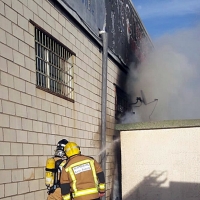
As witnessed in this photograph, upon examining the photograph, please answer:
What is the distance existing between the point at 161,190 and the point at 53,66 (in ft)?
12.1

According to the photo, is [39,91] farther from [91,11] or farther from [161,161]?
[161,161]

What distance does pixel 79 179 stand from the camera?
5.46 metres

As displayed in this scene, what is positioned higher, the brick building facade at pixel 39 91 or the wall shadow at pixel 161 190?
the brick building facade at pixel 39 91

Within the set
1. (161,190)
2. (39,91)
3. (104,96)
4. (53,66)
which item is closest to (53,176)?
(39,91)

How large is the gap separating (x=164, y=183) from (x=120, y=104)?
140 inches

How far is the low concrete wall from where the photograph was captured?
838cm

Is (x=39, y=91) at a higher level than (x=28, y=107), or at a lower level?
higher

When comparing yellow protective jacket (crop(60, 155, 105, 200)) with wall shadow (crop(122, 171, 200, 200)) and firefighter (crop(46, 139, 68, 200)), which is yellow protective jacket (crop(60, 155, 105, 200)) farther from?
wall shadow (crop(122, 171, 200, 200))

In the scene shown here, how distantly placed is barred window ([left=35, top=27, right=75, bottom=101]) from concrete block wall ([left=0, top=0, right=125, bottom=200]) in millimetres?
120

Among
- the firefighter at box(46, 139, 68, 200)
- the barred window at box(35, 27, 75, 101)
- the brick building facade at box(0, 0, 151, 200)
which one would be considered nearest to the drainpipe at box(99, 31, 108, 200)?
the brick building facade at box(0, 0, 151, 200)

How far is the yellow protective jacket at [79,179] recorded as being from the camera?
17.8ft

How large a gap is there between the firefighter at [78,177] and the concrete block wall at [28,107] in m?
0.59

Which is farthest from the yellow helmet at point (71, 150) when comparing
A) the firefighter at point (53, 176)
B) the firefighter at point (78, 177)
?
the firefighter at point (53, 176)

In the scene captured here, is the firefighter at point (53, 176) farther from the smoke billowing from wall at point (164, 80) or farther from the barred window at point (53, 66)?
the smoke billowing from wall at point (164, 80)
